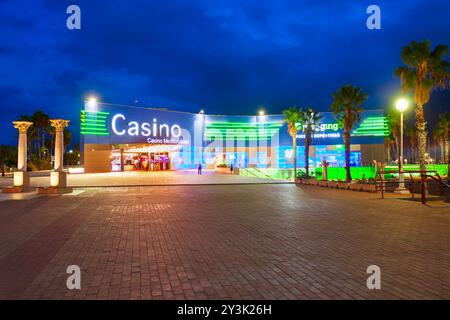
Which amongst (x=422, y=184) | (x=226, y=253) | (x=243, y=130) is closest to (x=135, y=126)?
(x=243, y=130)

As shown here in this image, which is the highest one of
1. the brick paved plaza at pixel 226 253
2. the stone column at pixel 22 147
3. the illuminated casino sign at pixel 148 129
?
the illuminated casino sign at pixel 148 129

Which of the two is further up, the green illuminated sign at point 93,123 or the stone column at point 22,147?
the green illuminated sign at point 93,123

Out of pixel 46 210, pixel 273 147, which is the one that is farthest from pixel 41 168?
pixel 46 210

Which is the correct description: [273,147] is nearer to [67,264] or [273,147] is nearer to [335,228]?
[335,228]

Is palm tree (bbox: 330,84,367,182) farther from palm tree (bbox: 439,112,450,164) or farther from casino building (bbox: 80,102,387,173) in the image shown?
palm tree (bbox: 439,112,450,164)

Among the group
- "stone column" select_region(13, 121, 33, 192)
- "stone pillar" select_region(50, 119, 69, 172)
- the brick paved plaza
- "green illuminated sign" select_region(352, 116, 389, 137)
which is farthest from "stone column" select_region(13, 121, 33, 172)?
"green illuminated sign" select_region(352, 116, 389, 137)

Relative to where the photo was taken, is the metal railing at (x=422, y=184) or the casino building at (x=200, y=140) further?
the casino building at (x=200, y=140)

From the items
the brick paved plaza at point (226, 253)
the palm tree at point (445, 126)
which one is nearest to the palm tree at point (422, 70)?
the brick paved plaza at point (226, 253)

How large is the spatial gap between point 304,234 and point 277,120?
2041 inches

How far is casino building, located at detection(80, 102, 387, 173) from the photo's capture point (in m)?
43.4

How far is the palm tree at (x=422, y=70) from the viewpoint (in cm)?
2070

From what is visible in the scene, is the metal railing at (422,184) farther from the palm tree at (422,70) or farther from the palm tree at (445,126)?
the palm tree at (445,126)

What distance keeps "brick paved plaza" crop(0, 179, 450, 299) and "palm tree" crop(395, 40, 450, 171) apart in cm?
1120

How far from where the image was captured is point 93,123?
42.0 m
